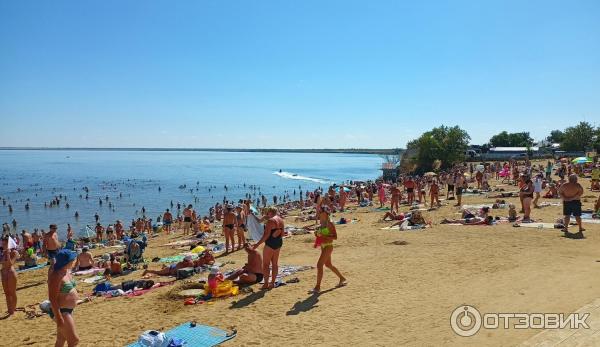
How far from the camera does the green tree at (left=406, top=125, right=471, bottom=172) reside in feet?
171

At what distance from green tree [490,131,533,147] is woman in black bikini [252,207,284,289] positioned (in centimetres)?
10238

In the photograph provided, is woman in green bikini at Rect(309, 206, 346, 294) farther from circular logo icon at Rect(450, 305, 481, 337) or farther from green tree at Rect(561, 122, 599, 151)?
green tree at Rect(561, 122, 599, 151)

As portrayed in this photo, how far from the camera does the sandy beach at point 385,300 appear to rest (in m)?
5.35

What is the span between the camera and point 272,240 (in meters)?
7.34

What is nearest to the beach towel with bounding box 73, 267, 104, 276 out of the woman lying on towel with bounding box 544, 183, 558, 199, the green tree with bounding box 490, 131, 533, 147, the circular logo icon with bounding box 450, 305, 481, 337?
the circular logo icon with bounding box 450, 305, 481, 337

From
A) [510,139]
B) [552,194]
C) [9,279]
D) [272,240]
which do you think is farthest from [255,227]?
[510,139]

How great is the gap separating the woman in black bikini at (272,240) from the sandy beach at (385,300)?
391 mm

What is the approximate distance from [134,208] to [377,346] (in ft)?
137

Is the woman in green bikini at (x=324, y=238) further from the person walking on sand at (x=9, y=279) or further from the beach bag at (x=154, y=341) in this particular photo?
the person walking on sand at (x=9, y=279)

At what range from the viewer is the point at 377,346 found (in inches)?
193

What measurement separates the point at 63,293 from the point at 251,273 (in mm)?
3915

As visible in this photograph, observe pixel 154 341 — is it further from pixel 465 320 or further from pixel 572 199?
pixel 572 199

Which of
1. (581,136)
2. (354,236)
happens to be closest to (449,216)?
(354,236)

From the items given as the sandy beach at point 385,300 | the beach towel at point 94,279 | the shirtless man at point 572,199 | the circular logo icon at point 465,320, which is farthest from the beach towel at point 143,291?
the shirtless man at point 572,199
